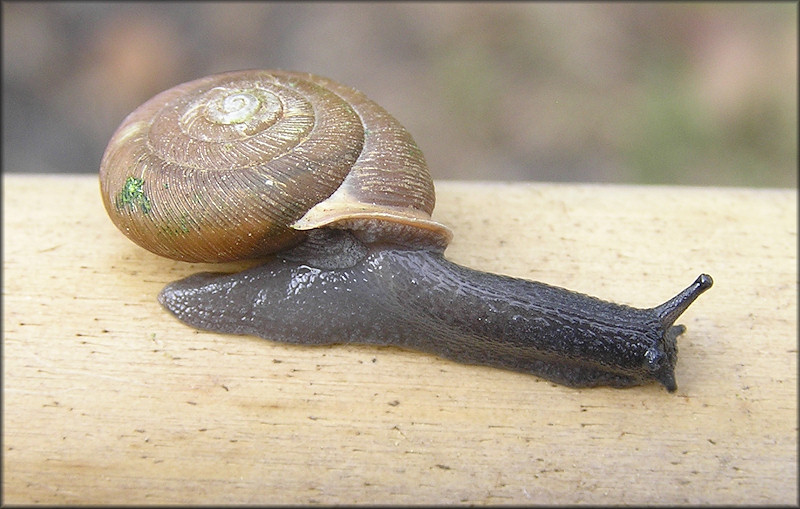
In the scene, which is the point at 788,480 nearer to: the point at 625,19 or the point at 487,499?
the point at 487,499

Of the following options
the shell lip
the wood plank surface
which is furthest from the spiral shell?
the wood plank surface

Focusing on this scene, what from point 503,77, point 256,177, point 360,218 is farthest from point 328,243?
point 503,77

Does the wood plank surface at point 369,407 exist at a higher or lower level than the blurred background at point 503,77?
lower

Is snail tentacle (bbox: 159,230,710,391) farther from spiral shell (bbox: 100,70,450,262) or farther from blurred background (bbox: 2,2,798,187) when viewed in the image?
blurred background (bbox: 2,2,798,187)

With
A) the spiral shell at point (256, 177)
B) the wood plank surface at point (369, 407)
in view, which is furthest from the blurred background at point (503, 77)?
the spiral shell at point (256, 177)

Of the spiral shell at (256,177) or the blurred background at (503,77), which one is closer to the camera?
A: the spiral shell at (256,177)

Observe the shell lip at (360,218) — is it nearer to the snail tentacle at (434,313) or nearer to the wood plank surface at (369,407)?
the snail tentacle at (434,313)

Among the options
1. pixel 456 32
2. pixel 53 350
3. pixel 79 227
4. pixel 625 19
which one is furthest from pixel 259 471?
pixel 625 19
